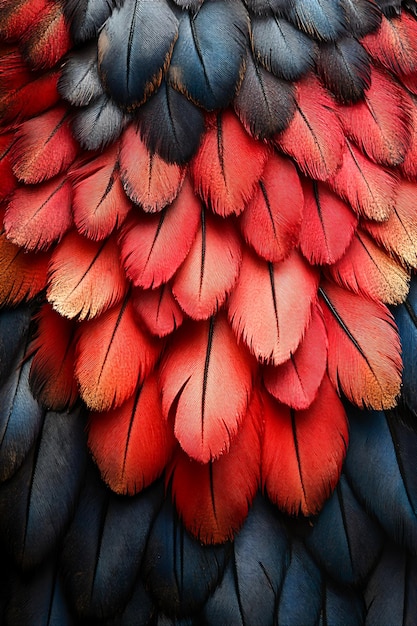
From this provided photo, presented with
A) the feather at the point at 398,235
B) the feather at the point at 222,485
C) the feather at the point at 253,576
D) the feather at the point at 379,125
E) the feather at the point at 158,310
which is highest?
the feather at the point at 379,125

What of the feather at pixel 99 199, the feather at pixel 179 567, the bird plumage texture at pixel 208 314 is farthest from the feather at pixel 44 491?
the feather at pixel 99 199

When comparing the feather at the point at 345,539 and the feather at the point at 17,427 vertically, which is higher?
the feather at the point at 345,539

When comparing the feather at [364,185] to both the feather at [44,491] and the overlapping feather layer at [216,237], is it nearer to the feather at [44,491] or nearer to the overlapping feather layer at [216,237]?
the overlapping feather layer at [216,237]

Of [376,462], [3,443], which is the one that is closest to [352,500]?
[376,462]

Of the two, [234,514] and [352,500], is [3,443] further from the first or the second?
[352,500]

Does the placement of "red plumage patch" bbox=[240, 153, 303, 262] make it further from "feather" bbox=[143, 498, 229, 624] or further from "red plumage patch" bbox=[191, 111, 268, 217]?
"feather" bbox=[143, 498, 229, 624]

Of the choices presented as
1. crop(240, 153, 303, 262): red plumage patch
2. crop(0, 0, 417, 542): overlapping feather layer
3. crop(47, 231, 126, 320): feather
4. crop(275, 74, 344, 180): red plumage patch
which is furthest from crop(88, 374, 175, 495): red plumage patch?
crop(275, 74, 344, 180): red plumage patch

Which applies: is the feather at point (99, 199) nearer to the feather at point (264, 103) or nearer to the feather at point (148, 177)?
the feather at point (148, 177)
